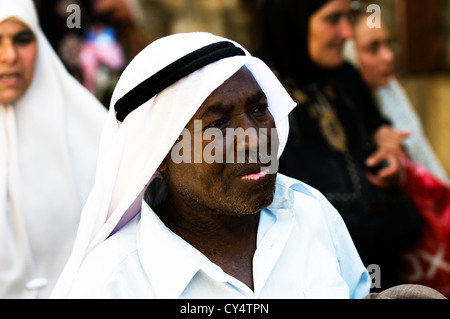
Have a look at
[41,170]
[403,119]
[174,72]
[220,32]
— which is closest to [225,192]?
[174,72]

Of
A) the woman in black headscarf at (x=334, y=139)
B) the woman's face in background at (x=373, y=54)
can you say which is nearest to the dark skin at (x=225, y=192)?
the woman in black headscarf at (x=334, y=139)

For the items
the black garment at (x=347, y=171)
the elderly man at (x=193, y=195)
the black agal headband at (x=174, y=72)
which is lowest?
the black garment at (x=347, y=171)

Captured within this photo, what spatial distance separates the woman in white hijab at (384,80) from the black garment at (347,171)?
0.43 meters

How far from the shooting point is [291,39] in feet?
14.7

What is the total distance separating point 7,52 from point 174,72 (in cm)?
159

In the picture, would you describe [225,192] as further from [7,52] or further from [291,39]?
[291,39]

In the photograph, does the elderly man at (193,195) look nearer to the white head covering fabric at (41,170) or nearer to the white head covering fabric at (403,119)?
the white head covering fabric at (41,170)

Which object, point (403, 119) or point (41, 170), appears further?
point (403, 119)

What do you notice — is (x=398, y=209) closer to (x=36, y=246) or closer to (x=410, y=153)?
(x=410, y=153)

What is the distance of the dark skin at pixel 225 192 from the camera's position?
2184 mm

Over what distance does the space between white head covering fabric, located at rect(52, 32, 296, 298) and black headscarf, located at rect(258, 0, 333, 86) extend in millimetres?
2186

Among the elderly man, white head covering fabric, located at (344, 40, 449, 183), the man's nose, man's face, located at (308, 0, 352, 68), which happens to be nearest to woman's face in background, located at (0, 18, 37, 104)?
the man's nose

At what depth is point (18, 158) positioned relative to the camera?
3469 mm
